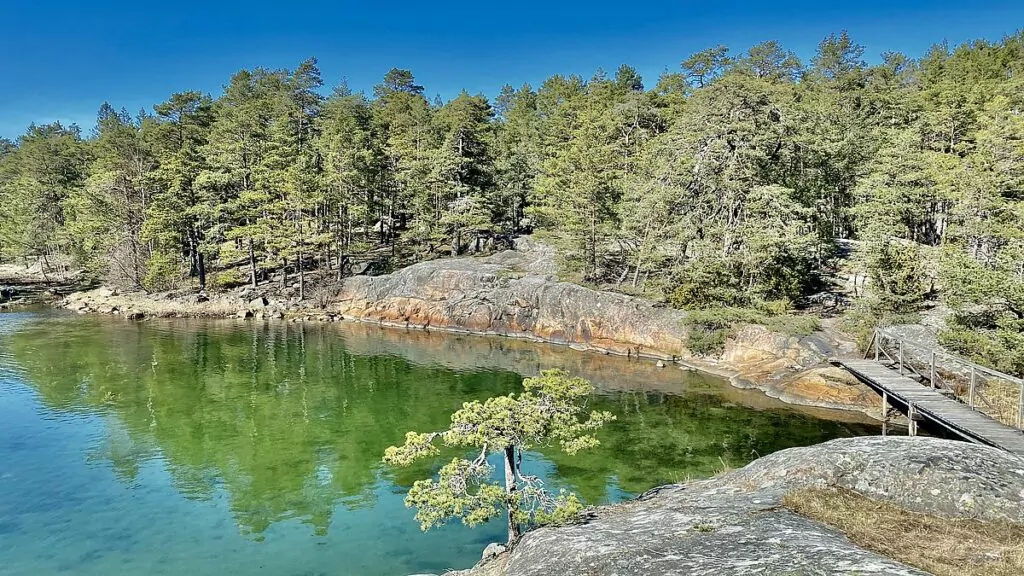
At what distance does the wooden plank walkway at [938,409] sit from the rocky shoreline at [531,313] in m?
2.85

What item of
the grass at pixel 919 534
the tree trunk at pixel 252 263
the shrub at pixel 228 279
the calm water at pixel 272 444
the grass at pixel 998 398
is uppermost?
the tree trunk at pixel 252 263

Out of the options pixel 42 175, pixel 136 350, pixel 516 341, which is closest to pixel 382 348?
pixel 516 341

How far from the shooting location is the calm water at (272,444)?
14.9 m

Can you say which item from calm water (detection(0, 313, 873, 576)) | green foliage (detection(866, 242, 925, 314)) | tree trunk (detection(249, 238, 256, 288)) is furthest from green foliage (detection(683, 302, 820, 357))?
tree trunk (detection(249, 238, 256, 288))

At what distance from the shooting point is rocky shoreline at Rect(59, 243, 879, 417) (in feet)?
92.6

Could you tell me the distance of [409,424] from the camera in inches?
960

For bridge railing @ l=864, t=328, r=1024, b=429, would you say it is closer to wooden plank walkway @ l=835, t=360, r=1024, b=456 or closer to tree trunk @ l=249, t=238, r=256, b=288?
wooden plank walkway @ l=835, t=360, r=1024, b=456

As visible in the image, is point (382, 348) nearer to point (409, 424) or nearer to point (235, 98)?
point (409, 424)

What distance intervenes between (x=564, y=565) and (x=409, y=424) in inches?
693

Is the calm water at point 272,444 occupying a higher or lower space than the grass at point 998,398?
lower

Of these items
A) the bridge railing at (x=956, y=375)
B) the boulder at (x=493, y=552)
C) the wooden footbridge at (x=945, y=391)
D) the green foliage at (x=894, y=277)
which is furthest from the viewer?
the green foliage at (x=894, y=277)

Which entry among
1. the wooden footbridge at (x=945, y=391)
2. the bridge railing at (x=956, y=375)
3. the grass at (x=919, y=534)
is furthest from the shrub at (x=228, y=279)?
the grass at (x=919, y=534)

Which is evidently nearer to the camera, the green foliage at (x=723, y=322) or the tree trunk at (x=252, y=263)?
the green foliage at (x=723, y=322)

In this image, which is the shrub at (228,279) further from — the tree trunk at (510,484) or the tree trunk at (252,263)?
the tree trunk at (510,484)
